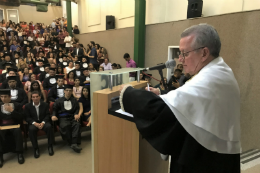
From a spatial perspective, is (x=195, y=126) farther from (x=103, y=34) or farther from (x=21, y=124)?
(x=103, y=34)

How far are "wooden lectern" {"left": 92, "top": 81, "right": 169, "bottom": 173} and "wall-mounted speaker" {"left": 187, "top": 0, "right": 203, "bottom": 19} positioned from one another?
12.3ft

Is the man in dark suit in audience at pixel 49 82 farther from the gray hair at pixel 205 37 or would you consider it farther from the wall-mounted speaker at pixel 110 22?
the gray hair at pixel 205 37

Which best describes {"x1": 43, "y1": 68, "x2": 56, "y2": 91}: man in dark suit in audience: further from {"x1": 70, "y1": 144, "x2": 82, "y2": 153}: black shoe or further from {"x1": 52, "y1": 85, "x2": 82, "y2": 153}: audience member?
{"x1": 70, "y1": 144, "x2": 82, "y2": 153}: black shoe

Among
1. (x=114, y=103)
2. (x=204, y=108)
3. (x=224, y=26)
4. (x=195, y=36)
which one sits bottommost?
(x=114, y=103)

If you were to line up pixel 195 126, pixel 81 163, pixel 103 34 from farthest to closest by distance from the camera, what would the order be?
pixel 103 34 → pixel 81 163 → pixel 195 126

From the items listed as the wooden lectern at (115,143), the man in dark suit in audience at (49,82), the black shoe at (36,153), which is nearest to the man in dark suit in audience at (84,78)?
the man in dark suit in audience at (49,82)

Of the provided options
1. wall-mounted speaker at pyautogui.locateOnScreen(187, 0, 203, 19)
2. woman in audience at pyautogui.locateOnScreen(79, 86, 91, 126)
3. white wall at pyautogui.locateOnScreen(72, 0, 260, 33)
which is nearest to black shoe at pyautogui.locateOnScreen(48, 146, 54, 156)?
woman in audience at pyautogui.locateOnScreen(79, 86, 91, 126)

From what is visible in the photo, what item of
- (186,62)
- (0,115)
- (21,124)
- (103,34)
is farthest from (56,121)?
(103,34)

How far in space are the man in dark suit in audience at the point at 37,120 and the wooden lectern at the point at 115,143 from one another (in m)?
2.05

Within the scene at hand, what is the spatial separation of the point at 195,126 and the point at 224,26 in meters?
3.71

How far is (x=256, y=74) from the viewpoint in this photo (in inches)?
136

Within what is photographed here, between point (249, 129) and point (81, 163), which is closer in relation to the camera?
point (81, 163)

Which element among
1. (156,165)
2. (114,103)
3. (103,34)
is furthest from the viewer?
(103,34)

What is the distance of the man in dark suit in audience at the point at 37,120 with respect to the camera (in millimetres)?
3255
